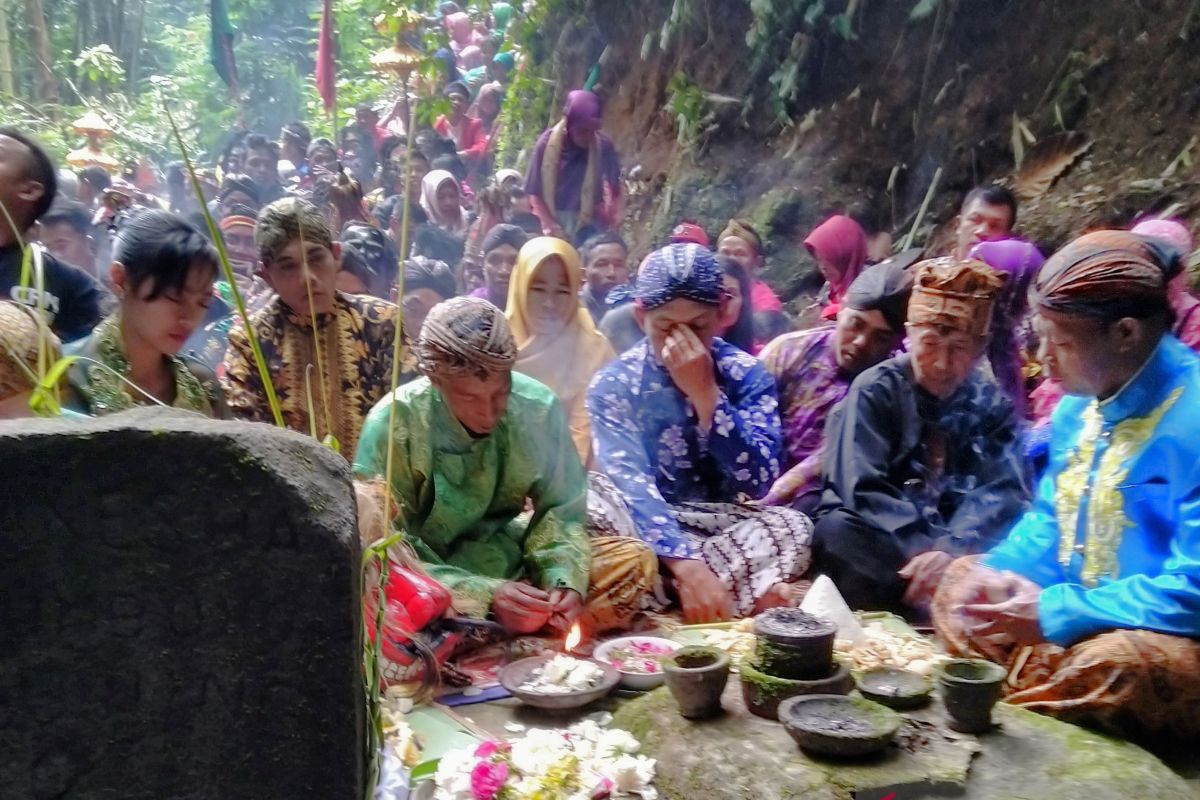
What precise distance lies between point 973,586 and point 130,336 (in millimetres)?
2762

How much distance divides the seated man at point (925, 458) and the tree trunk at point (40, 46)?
6376 millimetres

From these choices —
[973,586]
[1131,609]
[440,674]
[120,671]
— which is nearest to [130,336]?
[440,674]

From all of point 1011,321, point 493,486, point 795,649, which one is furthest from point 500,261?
point 795,649

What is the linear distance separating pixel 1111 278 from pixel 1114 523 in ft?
2.24

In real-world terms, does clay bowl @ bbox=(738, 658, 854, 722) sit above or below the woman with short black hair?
below

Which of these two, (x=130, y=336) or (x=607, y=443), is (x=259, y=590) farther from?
(x=607, y=443)

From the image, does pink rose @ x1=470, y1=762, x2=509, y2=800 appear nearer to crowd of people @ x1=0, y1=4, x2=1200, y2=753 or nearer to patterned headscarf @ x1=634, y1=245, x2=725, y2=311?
crowd of people @ x1=0, y1=4, x2=1200, y2=753

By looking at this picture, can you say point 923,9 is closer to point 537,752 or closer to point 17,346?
point 537,752

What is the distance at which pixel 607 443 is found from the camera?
12.6 feet

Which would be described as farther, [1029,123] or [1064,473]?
[1029,123]

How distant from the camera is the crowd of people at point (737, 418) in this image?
2.64m

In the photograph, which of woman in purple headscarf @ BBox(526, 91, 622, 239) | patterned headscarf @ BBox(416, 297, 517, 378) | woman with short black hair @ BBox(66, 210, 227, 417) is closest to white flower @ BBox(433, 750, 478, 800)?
patterned headscarf @ BBox(416, 297, 517, 378)

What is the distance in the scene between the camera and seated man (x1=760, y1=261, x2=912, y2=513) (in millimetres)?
4070

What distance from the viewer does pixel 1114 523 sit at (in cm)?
A: 270
